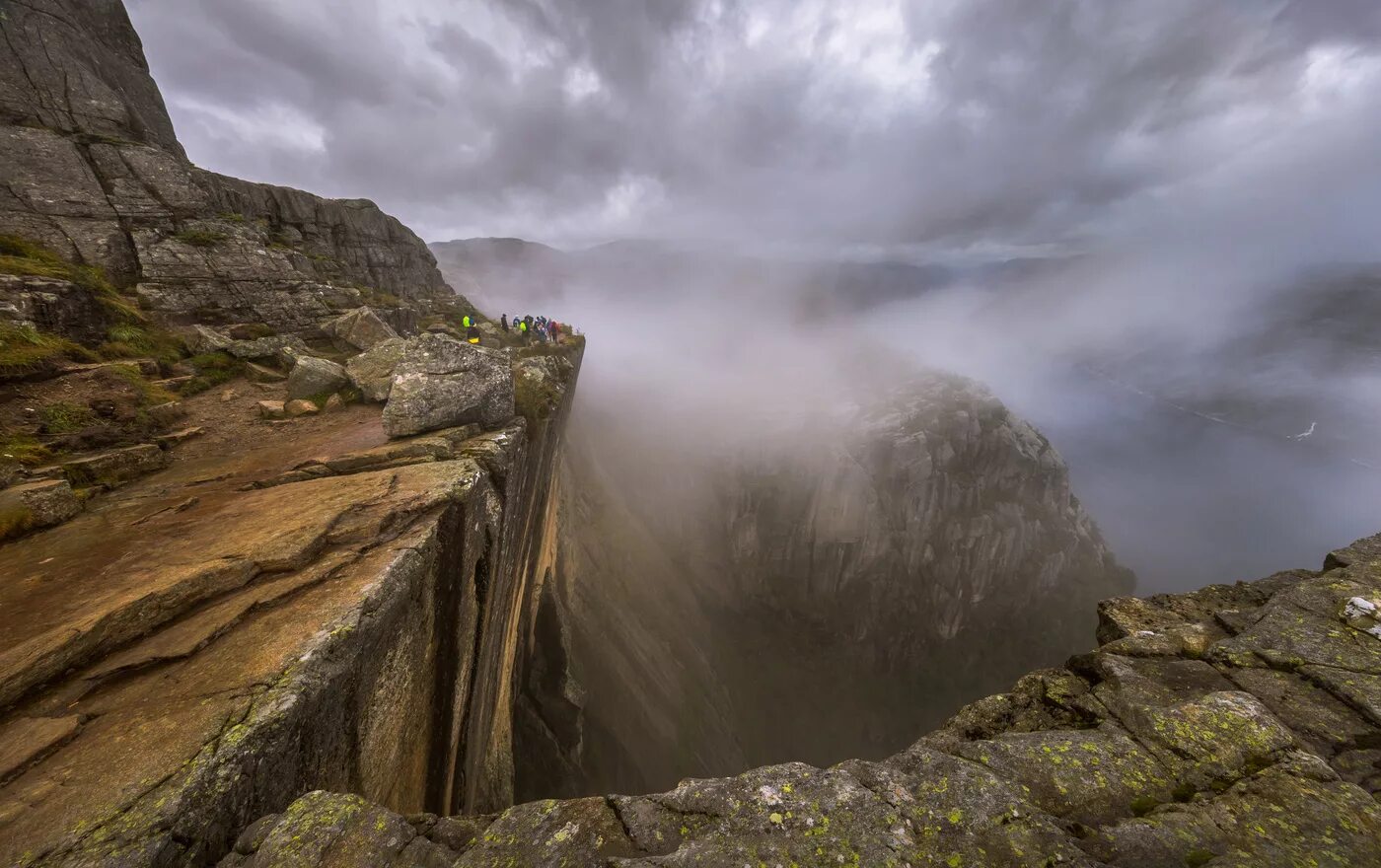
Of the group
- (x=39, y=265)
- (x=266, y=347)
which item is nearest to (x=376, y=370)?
(x=266, y=347)

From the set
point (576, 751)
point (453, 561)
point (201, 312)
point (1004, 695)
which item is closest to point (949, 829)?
point (1004, 695)

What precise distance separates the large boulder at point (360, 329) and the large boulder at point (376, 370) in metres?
8.15

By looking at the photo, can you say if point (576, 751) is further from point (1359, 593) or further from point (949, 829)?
point (1359, 593)

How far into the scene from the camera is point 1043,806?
534cm

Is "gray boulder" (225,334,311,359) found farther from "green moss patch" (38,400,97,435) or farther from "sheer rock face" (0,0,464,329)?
"green moss patch" (38,400,97,435)

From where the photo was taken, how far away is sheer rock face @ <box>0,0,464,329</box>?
73.3 feet

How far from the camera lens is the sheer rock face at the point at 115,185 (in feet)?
73.3

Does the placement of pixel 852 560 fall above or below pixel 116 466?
below

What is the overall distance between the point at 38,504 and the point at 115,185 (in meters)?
27.5

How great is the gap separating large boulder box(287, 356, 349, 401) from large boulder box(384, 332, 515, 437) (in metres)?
4.68

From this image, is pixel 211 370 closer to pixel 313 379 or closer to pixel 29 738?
pixel 313 379

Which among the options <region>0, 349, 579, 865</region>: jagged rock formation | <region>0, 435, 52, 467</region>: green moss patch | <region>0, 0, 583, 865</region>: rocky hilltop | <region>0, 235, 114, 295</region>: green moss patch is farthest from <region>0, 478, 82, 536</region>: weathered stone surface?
<region>0, 235, 114, 295</region>: green moss patch

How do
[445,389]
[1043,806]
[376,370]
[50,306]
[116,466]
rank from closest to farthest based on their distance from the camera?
[1043,806] → [116,466] → [445,389] → [50,306] → [376,370]

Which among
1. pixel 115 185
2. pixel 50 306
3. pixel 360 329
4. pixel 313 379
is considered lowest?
pixel 313 379
